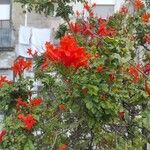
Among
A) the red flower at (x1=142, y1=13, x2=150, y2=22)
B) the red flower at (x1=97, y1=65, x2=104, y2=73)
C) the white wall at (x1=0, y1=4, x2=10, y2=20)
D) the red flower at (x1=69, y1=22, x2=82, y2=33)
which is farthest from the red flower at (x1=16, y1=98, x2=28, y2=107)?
the white wall at (x1=0, y1=4, x2=10, y2=20)

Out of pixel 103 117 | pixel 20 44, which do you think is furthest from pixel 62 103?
pixel 20 44

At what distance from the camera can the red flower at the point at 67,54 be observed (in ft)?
18.2

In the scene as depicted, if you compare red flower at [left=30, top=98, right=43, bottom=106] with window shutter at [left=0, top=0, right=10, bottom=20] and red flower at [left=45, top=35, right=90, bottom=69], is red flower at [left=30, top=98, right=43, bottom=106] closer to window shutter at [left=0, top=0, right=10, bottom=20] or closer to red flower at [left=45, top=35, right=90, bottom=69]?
red flower at [left=45, top=35, right=90, bottom=69]

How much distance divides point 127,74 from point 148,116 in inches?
28.1

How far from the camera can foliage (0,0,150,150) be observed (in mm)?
6113

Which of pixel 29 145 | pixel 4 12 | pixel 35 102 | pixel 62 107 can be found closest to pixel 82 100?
pixel 62 107

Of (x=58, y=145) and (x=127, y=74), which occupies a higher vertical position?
(x=127, y=74)

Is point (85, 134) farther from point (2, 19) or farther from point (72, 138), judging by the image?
point (2, 19)

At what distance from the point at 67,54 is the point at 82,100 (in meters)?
0.80

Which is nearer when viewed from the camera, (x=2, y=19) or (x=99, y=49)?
(x=99, y=49)

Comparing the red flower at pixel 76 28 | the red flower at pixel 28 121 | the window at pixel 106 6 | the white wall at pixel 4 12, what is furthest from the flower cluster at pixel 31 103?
the white wall at pixel 4 12

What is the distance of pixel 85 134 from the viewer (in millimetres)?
7641

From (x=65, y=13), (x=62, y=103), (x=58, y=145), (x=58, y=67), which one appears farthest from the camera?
(x=65, y=13)

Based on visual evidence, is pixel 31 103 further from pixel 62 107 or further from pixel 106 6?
pixel 106 6
